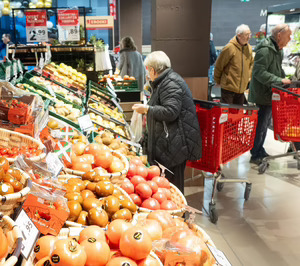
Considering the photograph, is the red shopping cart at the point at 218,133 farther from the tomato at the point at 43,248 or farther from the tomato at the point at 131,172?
the tomato at the point at 43,248

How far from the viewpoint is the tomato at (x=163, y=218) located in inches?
73.8

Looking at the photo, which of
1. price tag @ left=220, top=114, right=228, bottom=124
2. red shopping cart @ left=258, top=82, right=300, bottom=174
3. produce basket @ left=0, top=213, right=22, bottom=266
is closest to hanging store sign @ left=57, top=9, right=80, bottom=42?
red shopping cart @ left=258, top=82, right=300, bottom=174

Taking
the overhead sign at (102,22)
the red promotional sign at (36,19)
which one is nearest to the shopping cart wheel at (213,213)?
the red promotional sign at (36,19)

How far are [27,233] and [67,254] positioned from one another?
0.58 feet

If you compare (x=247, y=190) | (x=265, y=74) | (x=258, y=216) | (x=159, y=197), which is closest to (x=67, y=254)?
(x=159, y=197)

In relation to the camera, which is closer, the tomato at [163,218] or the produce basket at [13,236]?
the produce basket at [13,236]

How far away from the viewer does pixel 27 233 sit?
1315 millimetres

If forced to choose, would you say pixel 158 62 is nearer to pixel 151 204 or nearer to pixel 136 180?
pixel 136 180

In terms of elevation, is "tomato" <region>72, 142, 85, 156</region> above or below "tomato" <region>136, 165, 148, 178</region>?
above

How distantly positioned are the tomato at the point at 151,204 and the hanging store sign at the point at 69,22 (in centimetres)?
462

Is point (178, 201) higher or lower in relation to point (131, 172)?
lower

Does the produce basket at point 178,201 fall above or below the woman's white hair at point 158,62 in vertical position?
below

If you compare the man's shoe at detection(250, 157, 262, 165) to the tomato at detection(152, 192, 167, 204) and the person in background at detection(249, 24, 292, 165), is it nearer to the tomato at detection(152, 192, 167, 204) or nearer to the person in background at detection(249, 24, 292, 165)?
the person in background at detection(249, 24, 292, 165)

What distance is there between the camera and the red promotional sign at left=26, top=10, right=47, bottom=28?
559 centimetres
